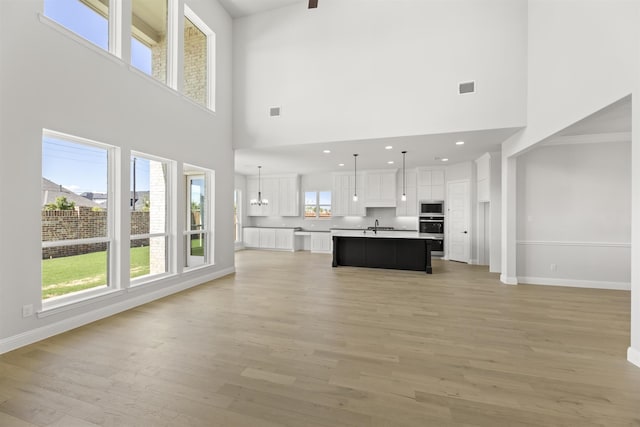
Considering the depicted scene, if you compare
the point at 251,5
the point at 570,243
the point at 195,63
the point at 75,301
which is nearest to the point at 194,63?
the point at 195,63

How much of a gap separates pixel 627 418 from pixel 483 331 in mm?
1380

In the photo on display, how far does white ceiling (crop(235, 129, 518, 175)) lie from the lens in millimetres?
5496

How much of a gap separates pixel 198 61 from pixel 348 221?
651 centimetres

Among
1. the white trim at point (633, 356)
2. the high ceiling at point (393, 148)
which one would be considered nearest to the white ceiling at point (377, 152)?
the high ceiling at point (393, 148)

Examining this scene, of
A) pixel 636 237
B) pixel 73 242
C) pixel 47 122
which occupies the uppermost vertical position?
pixel 47 122

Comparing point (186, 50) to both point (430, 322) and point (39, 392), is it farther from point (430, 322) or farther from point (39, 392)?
point (430, 322)

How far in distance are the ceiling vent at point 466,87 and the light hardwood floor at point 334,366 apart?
11.7 feet

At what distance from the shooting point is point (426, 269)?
20.9ft

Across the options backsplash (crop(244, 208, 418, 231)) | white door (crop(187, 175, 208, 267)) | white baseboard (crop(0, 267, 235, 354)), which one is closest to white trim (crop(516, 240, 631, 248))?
backsplash (crop(244, 208, 418, 231))

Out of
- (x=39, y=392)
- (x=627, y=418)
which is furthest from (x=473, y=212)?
(x=39, y=392)

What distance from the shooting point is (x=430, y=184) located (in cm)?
860

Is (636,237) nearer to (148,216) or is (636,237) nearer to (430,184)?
(148,216)

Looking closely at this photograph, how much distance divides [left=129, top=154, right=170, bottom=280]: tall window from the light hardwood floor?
27.7 inches

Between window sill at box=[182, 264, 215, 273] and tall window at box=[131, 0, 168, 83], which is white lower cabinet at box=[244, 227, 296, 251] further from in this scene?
tall window at box=[131, 0, 168, 83]
